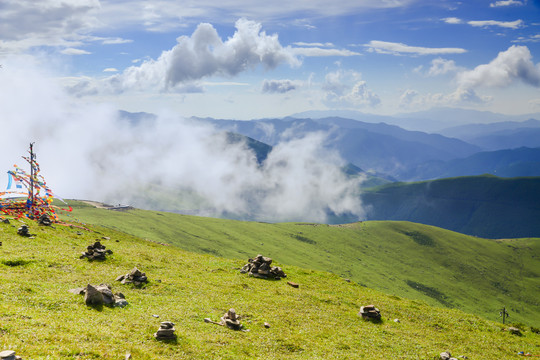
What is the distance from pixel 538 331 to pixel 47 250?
225 feet

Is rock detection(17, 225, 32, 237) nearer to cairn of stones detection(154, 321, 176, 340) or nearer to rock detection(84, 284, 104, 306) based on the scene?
rock detection(84, 284, 104, 306)

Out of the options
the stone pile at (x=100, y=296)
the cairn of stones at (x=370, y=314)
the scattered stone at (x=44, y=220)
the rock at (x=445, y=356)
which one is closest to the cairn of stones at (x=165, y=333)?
the stone pile at (x=100, y=296)

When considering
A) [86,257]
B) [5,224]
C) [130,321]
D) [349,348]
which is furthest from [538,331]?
[5,224]

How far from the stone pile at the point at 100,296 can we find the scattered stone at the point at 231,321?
8.75m

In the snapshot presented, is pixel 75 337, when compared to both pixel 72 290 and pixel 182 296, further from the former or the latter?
pixel 182 296

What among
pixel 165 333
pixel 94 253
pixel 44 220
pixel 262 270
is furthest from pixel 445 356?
pixel 44 220

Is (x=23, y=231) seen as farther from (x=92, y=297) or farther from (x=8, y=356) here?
(x=8, y=356)

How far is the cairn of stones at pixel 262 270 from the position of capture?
48.4 m

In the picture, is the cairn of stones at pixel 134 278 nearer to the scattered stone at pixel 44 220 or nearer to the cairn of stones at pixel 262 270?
the cairn of stones at pixel 262 270

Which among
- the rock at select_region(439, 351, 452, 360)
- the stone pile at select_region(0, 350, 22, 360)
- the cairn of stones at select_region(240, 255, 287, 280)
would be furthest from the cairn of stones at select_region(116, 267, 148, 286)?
the rock at select_region(439, 351, 452, 360)

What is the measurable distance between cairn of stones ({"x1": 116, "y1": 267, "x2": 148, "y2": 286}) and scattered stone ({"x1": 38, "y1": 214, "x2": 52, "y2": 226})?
115ft

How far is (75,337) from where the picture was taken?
66.8 ft

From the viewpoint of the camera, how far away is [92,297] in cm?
2686

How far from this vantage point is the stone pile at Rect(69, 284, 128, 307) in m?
26.8
